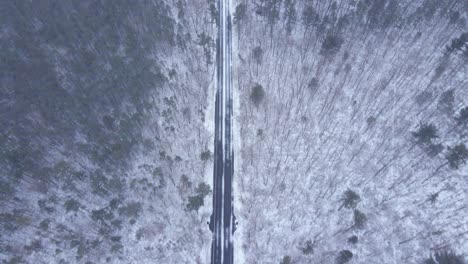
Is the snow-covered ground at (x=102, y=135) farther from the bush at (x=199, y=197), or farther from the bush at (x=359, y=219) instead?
the bush at (x=359, y=219)

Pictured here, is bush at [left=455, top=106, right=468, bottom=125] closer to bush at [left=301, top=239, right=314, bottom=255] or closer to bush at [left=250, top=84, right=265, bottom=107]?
bush at [left=301, top=239, right=314, bottom=255]

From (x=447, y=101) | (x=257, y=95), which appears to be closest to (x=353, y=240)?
(x=257, y=95)

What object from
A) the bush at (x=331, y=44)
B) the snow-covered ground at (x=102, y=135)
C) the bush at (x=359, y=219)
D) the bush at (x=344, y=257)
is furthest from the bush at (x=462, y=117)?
the snow-covered ground at (x=102, y=135)

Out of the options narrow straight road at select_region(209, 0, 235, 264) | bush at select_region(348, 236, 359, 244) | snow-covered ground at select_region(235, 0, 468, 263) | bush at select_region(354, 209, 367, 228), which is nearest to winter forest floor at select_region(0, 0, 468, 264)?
bush at select_region(348, 236, 359, 244)

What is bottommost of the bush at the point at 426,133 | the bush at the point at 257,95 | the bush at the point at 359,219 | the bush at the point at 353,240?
the bush at the point at 353,240

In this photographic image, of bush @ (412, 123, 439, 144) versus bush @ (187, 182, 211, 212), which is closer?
bush @ (187, 182, 211, 212)

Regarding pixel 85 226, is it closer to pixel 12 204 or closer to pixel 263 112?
pixel 12 204

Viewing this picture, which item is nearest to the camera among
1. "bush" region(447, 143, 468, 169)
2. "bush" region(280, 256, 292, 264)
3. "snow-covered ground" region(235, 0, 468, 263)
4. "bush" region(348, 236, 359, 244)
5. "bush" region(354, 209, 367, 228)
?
"bush" region(280, 256, 292, 264)

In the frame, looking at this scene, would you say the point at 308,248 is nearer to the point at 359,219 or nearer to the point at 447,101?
the point at 359,219
